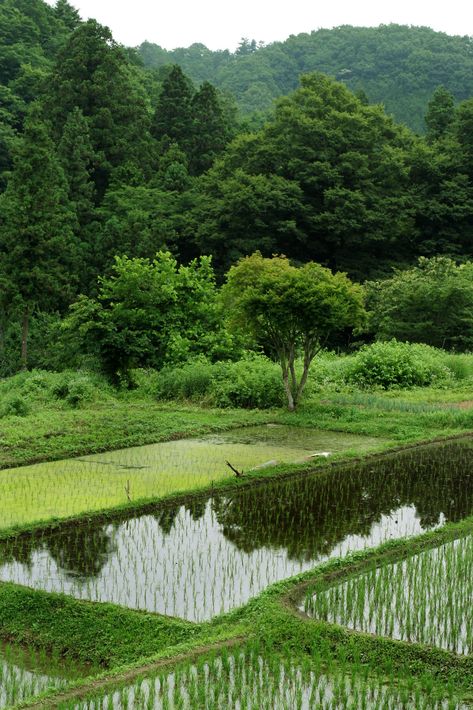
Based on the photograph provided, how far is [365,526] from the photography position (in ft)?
33.1

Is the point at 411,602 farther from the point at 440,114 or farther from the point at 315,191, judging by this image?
the point at 440,114

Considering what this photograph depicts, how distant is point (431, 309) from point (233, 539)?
18.3 m

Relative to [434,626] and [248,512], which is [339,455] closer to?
[248,512]

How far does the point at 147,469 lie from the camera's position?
12938 mm

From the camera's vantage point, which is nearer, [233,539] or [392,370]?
[233,539]

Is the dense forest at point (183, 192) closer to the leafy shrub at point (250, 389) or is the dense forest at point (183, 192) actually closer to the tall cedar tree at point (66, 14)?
the leafy shrub at point (250, 389)

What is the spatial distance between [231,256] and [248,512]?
81.0ft

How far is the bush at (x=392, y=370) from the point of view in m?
21.2

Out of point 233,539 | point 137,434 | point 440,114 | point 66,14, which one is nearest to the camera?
point 233,539

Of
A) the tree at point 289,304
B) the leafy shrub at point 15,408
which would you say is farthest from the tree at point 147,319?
the leafy shrub at point 15,408

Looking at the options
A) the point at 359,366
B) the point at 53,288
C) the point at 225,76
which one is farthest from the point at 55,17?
the point at 359,366

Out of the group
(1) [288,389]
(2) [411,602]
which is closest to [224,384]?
(1) [288,389]

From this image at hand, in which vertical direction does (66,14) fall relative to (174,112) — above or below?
above

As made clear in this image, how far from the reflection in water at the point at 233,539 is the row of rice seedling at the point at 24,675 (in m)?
0.97
